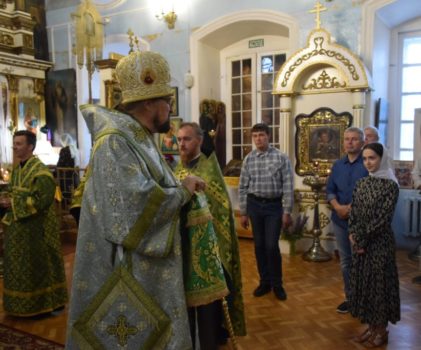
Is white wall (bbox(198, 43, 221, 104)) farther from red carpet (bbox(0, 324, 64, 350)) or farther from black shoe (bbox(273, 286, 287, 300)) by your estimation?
red carpet (bbox(0, 324, 64, 350))

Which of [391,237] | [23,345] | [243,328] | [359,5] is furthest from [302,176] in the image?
[23,345]

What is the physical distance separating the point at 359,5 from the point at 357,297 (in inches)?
168

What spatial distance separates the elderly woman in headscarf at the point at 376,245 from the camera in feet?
9.81

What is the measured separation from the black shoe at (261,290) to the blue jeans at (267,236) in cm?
4


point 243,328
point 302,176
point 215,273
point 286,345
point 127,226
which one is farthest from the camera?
point 302,176

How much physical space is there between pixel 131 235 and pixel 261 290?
115 inches

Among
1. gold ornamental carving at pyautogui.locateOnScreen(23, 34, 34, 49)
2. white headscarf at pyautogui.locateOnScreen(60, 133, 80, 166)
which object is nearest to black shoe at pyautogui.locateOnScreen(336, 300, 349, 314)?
white headscarf at pyautogui.locateOnScreen(60, 133, 80, 166)

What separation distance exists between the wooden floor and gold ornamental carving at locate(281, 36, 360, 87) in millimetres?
2633

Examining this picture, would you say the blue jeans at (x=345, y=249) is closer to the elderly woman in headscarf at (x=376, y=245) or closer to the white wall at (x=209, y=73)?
the elderly woman in headscarf at (x=376, y=245)

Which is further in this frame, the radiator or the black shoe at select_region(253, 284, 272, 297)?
the radiator

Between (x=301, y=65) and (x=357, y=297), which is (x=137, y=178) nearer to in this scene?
(x=357, y=297)

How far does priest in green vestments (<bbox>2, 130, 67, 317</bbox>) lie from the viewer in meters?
3.73

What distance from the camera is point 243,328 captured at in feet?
9.82

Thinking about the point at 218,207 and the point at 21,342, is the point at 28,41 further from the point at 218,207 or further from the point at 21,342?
the point at 218,207
